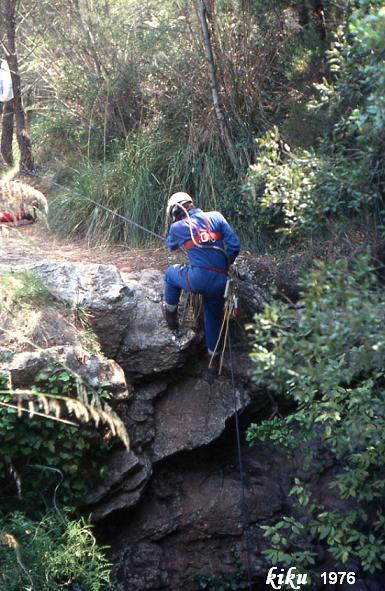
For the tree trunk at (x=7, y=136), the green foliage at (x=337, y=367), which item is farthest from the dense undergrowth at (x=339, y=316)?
the tree trunk at (x=7, y=136)

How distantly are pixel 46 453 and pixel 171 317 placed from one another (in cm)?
158

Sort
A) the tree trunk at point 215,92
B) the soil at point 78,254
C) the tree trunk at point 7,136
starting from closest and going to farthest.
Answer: the soil at point 78,254 < the tree trunk at point 215,92 < the tree trunk at point 7,136

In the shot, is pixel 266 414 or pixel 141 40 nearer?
pixel 266 414

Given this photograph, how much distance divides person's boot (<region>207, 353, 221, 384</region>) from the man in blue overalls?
665 millimetres

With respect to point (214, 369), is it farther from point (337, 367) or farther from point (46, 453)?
point (337, 367)

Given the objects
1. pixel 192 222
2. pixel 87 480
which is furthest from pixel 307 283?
pixel 87 480

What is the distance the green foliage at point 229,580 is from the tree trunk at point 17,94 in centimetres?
578

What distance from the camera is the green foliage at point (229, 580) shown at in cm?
723

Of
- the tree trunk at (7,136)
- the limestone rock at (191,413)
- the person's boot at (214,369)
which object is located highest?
the tree trunk at (7,136)

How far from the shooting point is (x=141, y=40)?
10086 millimetres

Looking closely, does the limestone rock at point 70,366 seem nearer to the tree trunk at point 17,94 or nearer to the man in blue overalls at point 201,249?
the man in blue overalls at point 201,249

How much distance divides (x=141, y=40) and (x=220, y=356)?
458 cm

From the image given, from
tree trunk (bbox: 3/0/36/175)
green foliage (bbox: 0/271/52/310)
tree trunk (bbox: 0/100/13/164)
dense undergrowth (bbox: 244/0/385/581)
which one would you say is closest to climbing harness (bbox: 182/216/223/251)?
dense undergrowth (bbox: 244/0/385/581)

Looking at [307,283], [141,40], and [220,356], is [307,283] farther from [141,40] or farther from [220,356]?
[141,40]
